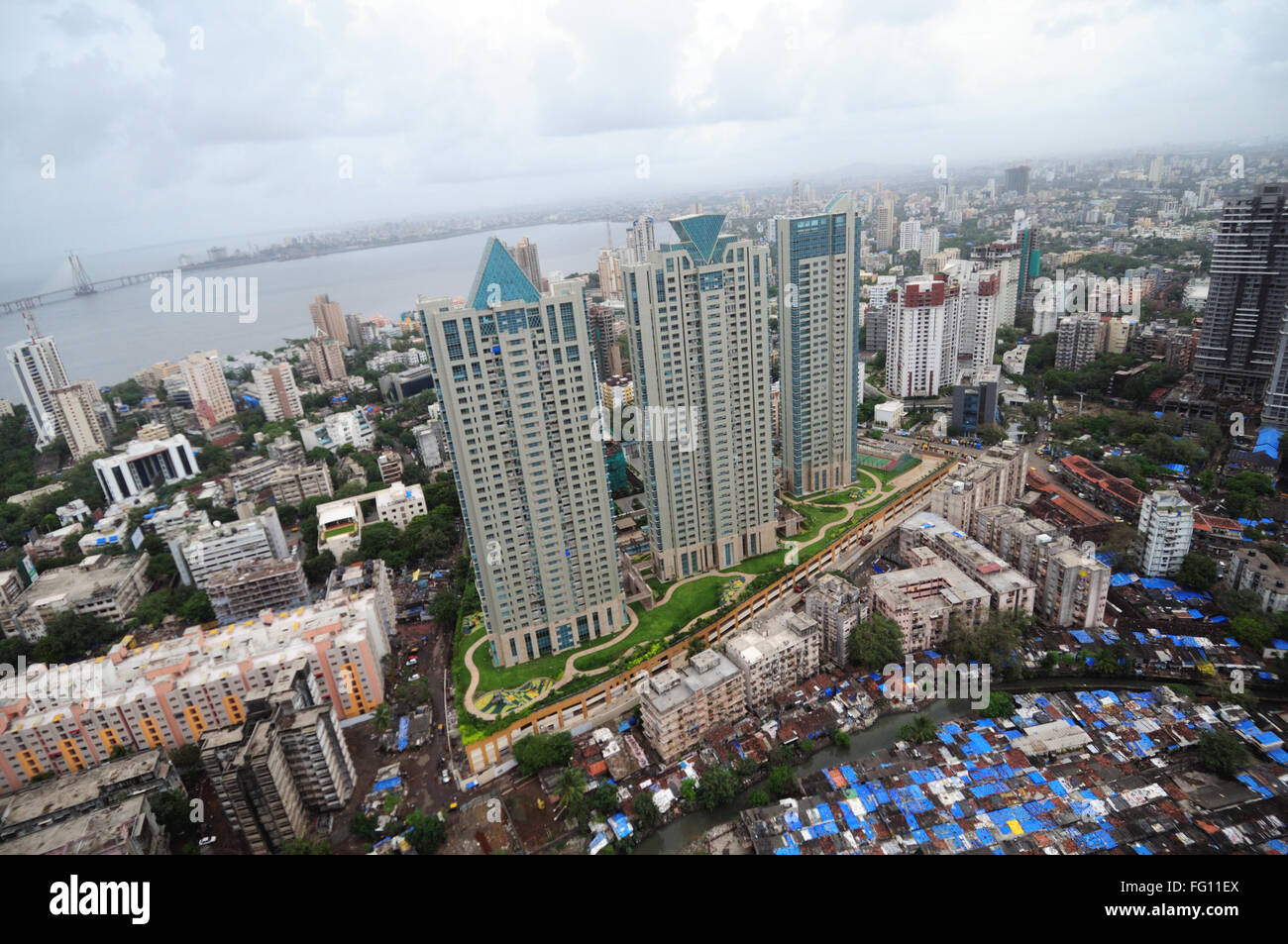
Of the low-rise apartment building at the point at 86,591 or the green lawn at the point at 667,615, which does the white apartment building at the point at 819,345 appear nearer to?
the green lawn at the point at 667,615

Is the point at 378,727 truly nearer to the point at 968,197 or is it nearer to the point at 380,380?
the point at 380,380

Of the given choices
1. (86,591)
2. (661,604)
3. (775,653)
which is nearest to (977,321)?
(661,604)

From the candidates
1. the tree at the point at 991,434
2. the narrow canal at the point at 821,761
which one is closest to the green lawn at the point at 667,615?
the narrow canal at the point at 821,761

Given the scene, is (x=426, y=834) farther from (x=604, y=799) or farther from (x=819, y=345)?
(x=819, y=345)

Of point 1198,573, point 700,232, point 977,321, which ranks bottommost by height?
point 1198,573

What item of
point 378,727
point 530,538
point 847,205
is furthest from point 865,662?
point 847,205

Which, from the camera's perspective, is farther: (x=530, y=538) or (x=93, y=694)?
(x=530, y=538)
